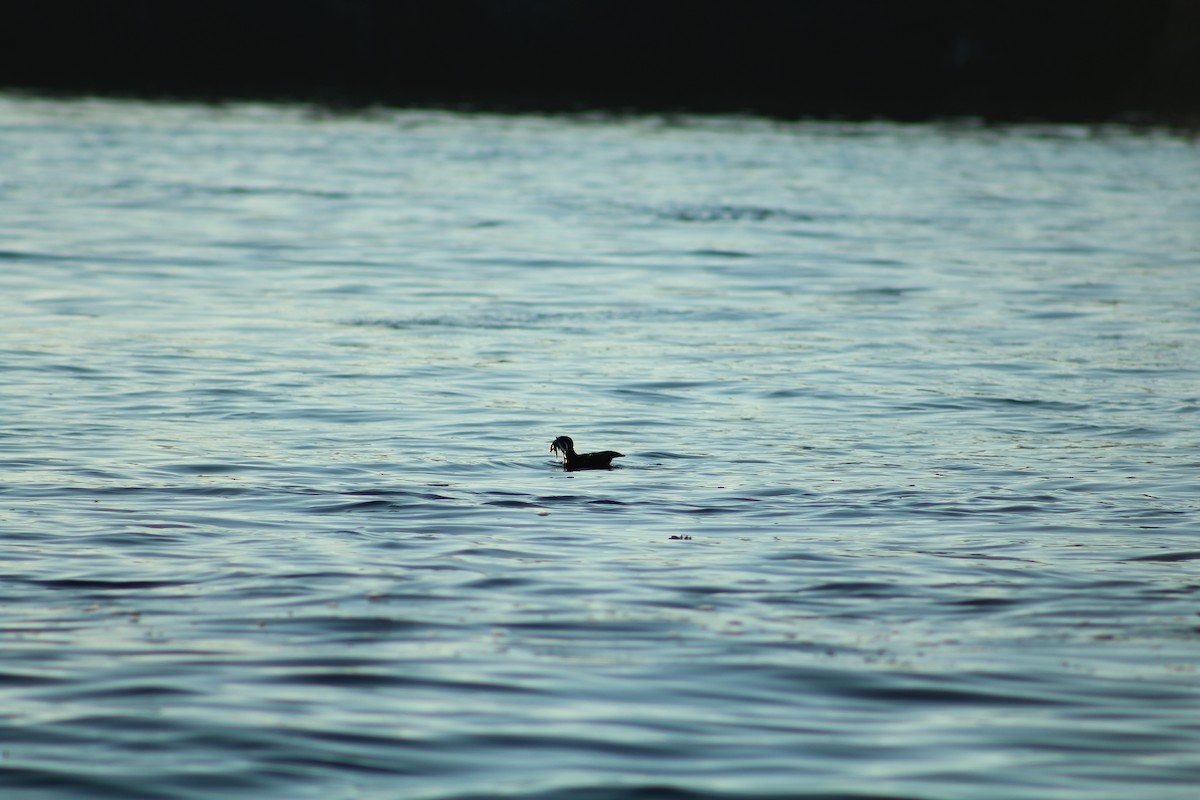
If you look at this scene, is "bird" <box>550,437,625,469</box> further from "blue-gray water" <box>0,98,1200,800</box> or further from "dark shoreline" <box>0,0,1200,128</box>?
"dark shoreline" <box>0,0,1200,128</box>

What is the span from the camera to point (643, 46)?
305ft

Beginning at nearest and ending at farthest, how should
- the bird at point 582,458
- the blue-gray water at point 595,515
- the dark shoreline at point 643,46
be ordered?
1. the blue-gray water at point 595,515
2. the bird at point 582,458
3. the dark shoreline at point 643,46

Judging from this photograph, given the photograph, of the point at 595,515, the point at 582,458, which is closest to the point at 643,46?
the point at 582,458

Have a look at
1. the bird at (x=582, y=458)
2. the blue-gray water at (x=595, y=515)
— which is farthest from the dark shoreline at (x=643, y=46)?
the bird at (x=582, y=458)

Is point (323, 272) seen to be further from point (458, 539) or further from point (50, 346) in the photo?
point (458, 539)

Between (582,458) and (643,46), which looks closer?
(582,458)

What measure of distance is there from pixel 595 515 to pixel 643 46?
279 feet

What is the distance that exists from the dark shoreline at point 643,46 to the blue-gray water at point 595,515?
48.1m

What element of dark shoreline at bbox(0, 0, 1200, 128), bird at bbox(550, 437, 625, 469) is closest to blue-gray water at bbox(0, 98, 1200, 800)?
bird at bbox(550, 437, 625, 469)

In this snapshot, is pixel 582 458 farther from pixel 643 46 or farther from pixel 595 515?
pixel 643 46

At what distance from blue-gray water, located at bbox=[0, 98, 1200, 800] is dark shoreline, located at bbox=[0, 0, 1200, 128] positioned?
158 feet

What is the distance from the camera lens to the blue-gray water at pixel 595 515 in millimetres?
6734

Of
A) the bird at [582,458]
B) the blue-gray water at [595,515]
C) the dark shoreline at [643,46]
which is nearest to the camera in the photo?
the blue-gray water at [595,515]

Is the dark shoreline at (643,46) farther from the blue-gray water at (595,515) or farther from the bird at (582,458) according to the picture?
the bird at (582,458)
